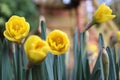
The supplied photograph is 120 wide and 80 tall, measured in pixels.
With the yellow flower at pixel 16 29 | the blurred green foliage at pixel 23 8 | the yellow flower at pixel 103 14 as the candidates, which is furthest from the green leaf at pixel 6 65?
the blurred green foliage at pixel 23 8

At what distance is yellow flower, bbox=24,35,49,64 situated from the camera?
354 mm

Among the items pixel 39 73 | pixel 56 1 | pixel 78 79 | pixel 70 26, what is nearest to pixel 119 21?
pixel 78 79

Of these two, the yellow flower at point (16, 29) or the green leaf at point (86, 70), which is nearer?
the yellow flower at point (16, 29)

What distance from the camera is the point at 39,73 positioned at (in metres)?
0.41

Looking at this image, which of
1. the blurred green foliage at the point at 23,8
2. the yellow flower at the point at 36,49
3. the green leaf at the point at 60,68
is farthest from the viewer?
the blurred green foliage at the point at 23,8

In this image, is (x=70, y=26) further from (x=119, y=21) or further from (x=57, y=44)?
(x=57, y=44)

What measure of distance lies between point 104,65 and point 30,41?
0.13 meters

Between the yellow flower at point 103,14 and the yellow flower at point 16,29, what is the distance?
0.14 m

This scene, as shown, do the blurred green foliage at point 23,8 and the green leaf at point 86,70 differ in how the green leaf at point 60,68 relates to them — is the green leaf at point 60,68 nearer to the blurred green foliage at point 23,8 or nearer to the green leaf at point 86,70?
the green leaf at point 86,70

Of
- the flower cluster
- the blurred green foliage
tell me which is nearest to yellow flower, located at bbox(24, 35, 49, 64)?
the flower cluster

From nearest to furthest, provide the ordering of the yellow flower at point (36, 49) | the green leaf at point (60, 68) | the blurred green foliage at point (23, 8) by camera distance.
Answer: the yellow flower at point (36, 49) < the green leaf at point (60, 68) < the blurred green foliage at point (23, 8)

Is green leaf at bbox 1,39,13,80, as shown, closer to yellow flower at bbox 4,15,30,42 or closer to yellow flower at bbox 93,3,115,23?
yellow flower at bbox 4,15,30,42

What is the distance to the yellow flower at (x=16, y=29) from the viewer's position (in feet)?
1.31

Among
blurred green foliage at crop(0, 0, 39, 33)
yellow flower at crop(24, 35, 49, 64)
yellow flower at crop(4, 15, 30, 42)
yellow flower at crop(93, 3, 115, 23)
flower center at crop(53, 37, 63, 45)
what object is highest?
blurred green foliage at crop(0, 0, 39, 33)
